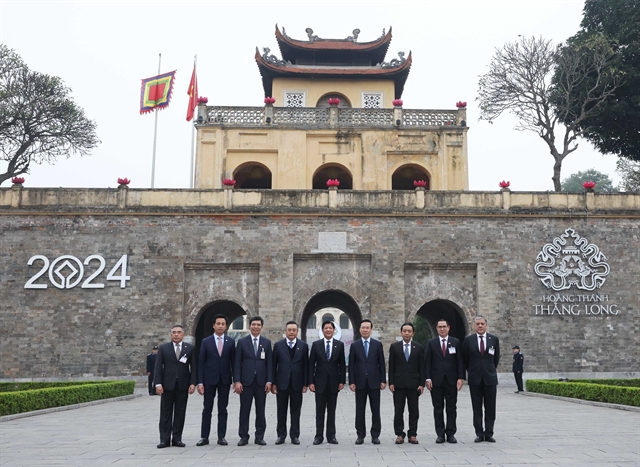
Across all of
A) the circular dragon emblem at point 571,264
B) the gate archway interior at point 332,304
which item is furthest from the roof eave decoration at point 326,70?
the circular dragon emblem at point 571,264

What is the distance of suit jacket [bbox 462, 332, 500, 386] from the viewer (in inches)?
324

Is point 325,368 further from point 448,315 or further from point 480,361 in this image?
point 448,315

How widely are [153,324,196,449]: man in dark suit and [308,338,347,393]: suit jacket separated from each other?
62.6 inches

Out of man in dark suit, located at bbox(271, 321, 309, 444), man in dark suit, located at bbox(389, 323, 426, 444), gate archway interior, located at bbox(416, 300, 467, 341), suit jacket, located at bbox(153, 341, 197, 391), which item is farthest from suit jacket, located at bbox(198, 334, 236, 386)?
gate archway interior, located at bbox(416, 300, 467, 341)

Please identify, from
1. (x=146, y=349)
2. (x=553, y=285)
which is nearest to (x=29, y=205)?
(x=146, y=349)

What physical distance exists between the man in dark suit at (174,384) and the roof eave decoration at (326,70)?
70.7 feet

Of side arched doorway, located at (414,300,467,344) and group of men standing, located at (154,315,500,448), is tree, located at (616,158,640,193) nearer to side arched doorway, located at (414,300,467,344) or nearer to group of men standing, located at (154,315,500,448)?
side arched doorway, located at (414,300,467,344)

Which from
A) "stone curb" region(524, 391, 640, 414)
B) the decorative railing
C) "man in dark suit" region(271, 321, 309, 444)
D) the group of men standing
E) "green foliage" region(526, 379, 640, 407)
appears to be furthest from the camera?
the decorative railing

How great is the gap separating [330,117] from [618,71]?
11.7 meters

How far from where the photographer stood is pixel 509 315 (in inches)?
766

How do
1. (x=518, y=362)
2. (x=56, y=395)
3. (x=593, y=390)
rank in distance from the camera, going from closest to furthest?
(x=56, y=395)
(x=593, y=390)
(x=518, y=362)

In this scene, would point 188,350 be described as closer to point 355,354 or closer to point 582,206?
point 355,354

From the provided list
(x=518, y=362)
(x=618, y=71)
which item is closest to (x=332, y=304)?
(x=518, y=362)

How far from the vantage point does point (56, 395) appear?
12781 millimetres
